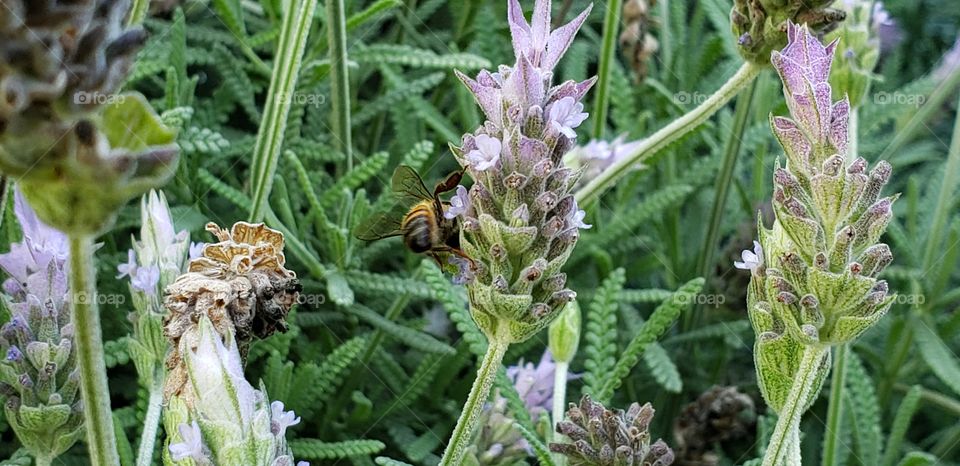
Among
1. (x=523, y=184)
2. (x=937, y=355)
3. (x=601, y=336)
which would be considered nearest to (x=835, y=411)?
(x=601, y=336)

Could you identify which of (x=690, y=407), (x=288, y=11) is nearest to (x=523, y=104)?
(x=288, y=11)

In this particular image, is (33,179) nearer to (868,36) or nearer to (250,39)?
(250,39)

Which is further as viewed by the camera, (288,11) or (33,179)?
(288,11)

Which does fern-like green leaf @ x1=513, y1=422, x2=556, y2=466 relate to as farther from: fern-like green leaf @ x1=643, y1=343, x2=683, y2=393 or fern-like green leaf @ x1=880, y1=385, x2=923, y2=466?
fern-like green leaf @ x1=880, y1=385, x2=923, y2=466

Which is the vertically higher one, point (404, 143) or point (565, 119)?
point (565, 119)

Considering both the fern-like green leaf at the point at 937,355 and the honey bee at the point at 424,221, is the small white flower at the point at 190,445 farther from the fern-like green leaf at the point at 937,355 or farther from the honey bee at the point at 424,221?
the fern-like green leaf at the point at 937,355

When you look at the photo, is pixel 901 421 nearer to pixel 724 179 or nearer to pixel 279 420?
pixel 724 179

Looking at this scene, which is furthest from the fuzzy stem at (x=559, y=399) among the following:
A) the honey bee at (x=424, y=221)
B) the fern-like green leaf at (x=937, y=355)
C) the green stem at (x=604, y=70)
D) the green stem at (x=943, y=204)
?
the green stem at (x=943, y=204)
